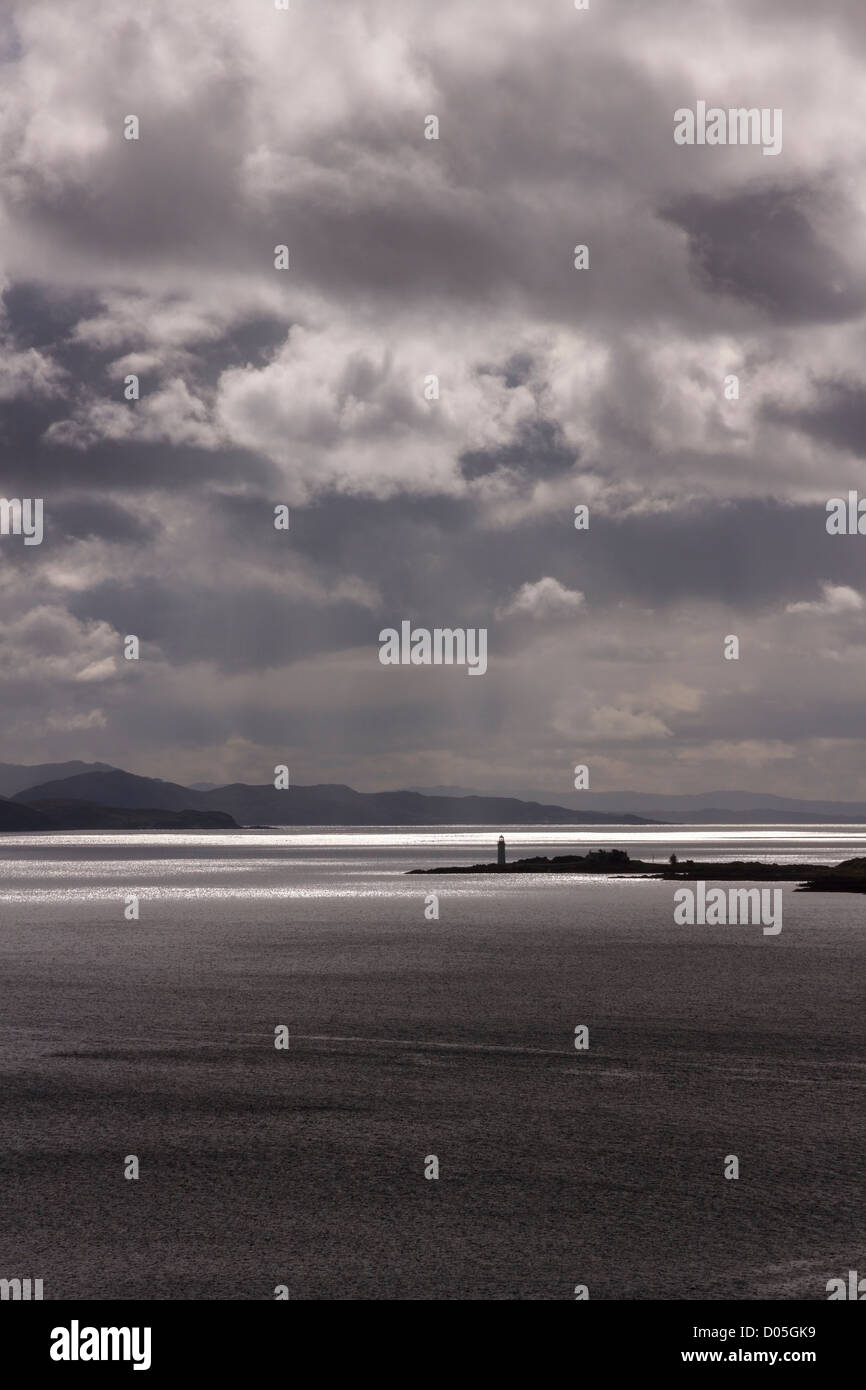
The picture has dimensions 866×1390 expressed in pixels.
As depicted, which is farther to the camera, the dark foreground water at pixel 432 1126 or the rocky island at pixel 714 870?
the rocky island at pixel 714 870

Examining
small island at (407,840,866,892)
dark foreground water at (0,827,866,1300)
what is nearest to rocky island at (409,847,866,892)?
small island at (407,840,866,892)

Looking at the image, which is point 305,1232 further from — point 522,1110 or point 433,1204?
point 522,1110

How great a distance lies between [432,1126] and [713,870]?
87.8 meters

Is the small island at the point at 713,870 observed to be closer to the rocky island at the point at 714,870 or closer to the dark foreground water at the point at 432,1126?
the rocky island at the point at 714,870

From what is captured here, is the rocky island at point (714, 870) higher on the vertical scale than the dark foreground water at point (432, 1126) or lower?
lower

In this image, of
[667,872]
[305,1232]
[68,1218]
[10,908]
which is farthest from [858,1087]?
[667,872]

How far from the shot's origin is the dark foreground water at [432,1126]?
428 inches

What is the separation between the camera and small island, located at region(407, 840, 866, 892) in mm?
86500

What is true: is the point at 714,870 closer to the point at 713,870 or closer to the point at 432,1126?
the point at 713,870

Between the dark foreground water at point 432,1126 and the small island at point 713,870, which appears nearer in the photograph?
the dark foreground water at point 432,1126

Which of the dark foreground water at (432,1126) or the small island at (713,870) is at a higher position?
the dark foreground water at (432,1126)

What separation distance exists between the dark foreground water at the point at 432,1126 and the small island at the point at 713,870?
49.2m

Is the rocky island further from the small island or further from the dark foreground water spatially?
the dark foreground water

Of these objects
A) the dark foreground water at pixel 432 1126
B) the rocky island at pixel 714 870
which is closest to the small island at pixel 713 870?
the rocky island at pixel 714 870
